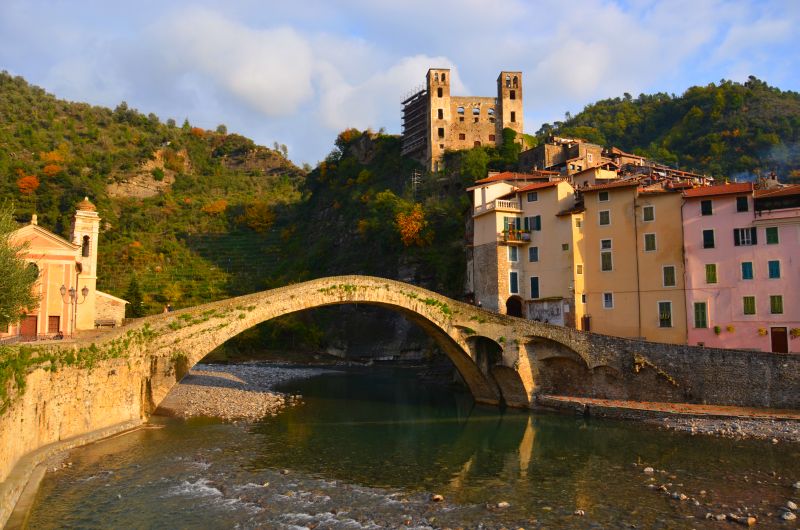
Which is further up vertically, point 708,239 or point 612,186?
point 612,186

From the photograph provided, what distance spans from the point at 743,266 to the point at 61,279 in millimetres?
31359

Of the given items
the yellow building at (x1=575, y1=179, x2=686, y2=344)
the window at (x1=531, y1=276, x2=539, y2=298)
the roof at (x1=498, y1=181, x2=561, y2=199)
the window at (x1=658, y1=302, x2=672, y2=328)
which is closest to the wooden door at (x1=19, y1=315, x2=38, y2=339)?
the window at (x1=531, y1=276, x2=539, y2=298)

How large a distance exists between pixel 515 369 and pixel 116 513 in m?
18.8

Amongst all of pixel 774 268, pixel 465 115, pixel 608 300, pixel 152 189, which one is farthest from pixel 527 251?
pixel 152 189

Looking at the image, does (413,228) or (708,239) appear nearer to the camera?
(708,239)

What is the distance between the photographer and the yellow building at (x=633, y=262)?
2842 cm

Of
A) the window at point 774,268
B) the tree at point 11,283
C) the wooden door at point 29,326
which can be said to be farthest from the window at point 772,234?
the wooden door at point 29,326

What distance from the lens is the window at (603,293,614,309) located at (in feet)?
99.1

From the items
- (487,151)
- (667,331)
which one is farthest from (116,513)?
(487,151)

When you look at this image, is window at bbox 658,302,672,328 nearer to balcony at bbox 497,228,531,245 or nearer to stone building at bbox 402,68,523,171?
balcony at bbox 497,228,531,245

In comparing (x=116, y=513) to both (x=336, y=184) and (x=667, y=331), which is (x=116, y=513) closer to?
(x=667, y=331)

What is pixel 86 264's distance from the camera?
28.0 m

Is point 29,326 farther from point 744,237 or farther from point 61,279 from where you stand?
point 744,237

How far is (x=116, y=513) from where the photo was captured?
43.1 feet
